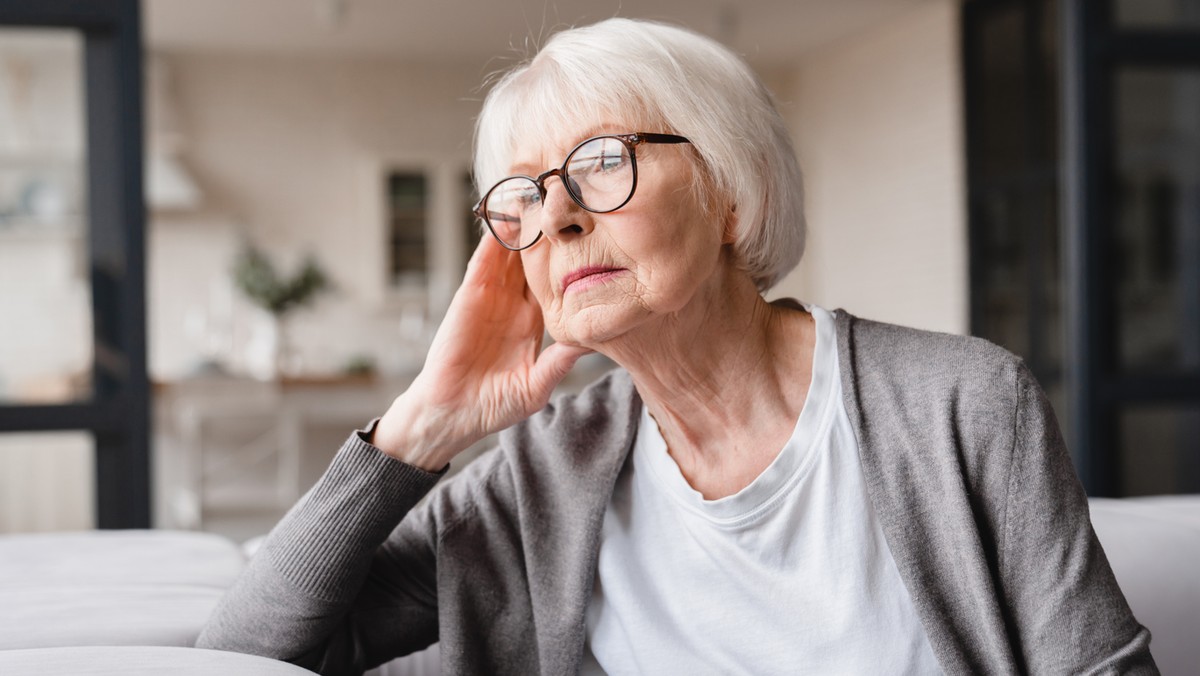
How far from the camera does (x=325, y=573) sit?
3.93 ft

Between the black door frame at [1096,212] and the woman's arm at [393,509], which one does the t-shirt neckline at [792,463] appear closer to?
the woman's arm at [393,509]

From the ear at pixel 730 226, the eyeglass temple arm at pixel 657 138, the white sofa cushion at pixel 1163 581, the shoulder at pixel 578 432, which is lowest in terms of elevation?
the white sofa cushion at pixel 1163 581

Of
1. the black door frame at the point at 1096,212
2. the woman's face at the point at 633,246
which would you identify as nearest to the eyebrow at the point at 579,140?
the woman's face at the point at 633,246

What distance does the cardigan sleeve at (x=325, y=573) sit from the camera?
1196 mm

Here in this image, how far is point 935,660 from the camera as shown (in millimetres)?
1140

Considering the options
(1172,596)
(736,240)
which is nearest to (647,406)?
(736,240)

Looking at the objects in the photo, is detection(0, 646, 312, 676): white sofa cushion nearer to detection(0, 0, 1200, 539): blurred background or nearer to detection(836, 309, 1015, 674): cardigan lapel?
detection(836, 309, 1015, 674): cardigan lapel

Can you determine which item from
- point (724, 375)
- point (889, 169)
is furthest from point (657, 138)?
point (889, 169)

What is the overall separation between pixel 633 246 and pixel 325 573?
0.49 meters

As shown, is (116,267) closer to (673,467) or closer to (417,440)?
(417,440)

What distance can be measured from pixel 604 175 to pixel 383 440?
40 cm

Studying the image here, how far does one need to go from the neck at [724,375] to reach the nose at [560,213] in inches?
5.4

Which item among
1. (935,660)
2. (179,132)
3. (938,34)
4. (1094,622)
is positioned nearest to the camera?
(1094,622)

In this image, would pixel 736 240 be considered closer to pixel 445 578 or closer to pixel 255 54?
pixel 445 578
